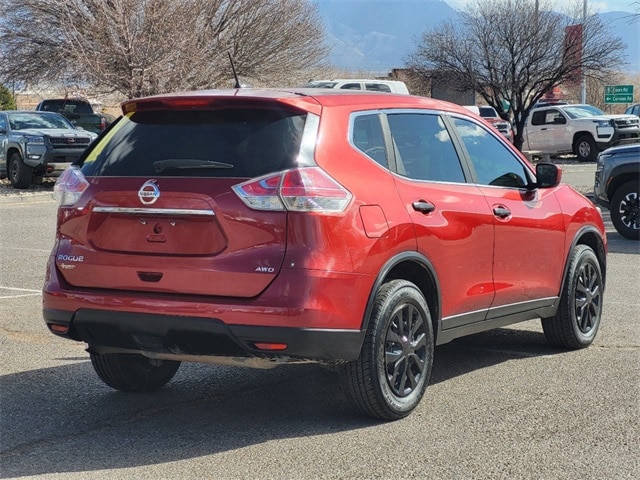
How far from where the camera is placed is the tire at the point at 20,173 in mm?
22766

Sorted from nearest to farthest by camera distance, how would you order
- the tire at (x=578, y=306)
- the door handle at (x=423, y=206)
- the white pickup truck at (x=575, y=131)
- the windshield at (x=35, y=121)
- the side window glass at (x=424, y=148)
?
the door handle at (x=423, y=206) → the side window glass at (x=424, y=148) → the tire at (x=578, y=306) → the windshield at (x=35, y=121) → the white pickup truck at (x=575, y=131)

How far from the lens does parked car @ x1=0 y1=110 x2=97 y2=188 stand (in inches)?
886

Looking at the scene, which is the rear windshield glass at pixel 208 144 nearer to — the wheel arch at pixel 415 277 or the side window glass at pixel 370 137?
the side window glass at pixel 370 137

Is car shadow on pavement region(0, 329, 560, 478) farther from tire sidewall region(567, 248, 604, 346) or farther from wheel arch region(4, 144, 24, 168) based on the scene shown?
wheel arch region(4, 144, 24, 168)

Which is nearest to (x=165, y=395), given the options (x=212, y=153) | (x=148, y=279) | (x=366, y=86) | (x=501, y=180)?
(x=148, y=279)

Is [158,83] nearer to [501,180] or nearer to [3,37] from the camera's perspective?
[3,37]

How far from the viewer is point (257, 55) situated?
39219mm

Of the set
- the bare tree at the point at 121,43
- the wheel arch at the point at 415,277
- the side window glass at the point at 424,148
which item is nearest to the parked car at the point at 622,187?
the side window glass at the point at 424,148

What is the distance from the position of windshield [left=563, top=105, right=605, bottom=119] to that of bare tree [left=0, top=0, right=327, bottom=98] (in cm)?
1189

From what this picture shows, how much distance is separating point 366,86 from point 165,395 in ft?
66.4

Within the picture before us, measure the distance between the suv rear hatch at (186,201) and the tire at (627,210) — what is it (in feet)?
33.6

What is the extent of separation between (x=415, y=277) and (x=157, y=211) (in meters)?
1.60

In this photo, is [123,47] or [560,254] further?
[123,47]

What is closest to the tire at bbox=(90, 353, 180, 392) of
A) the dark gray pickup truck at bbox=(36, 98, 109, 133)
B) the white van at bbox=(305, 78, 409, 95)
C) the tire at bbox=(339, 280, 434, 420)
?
the tire at bbox=(339, 280, 434, 420)
